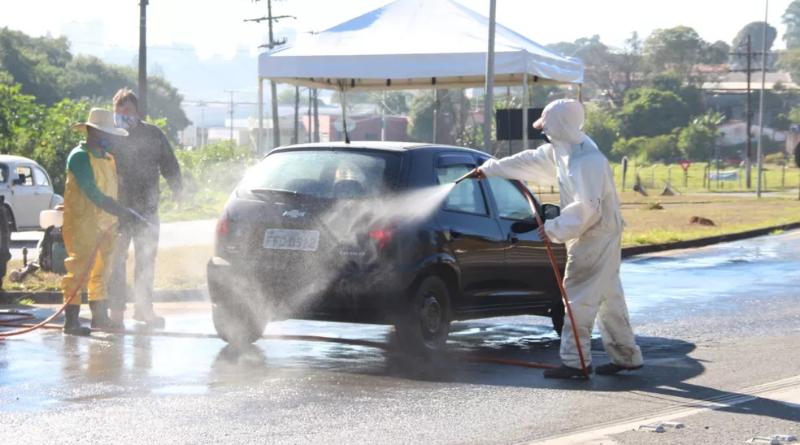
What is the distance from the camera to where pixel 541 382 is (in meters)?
9.05

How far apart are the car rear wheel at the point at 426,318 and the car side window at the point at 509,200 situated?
1116 millimetres

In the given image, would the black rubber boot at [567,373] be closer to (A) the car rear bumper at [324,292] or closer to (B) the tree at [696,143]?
(A) the car rear bumper at [324,292]

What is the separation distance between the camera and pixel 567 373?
914 centimetres

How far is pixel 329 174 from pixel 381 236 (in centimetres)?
66

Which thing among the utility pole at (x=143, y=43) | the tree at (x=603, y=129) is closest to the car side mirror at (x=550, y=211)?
the utility pole at (x=143, y=43)

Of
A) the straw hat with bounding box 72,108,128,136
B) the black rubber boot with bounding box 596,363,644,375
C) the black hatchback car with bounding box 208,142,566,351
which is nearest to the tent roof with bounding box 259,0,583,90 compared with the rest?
the straw hat with bounding box 72,108,128,136

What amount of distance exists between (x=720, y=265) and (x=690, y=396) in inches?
467

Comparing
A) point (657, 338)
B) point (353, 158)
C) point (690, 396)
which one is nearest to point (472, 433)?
point (690, 396)

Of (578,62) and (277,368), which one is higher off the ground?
(578,62)

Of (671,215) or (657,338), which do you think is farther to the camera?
(671,215)

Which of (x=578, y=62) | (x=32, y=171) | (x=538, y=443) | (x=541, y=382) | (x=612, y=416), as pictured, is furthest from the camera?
(x=32, y=171)

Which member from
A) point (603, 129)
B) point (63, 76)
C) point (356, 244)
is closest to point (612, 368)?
point (356, 244)

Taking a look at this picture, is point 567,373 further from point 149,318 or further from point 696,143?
point 696,143

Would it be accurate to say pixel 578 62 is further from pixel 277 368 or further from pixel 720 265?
pixel 277 368
